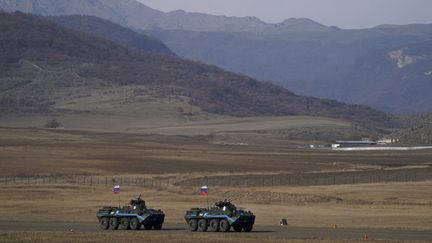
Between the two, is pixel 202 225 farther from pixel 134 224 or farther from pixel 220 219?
pixel 134 224

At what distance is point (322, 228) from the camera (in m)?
53.4

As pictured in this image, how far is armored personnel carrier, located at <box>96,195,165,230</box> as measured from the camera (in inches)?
2067

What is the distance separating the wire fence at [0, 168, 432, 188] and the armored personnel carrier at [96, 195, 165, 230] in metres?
32.1

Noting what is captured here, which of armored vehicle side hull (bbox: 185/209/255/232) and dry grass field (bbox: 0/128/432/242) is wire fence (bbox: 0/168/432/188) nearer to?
dry grass field (bbox: 0/128/432/242)

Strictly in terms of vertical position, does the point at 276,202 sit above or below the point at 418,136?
below

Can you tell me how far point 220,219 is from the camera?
51.3 meters

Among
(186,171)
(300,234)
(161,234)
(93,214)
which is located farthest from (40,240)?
(186,171)

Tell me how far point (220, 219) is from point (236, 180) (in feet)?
136

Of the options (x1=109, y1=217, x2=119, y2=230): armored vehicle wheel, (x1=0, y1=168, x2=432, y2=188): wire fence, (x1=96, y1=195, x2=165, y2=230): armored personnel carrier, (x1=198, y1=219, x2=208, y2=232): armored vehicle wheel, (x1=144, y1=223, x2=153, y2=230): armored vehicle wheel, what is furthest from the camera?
(x1=0, y1=168, x2=432, y2=188): wire fence

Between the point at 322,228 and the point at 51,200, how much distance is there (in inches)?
952

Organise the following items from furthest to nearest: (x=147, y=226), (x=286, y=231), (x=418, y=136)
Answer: (x=418, y=136) < (x=147, y=226) < (x=286, y=231)

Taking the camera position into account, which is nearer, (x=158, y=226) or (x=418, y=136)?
(x=158, y=226)

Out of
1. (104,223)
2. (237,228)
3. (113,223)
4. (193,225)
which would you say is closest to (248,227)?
(237,228)

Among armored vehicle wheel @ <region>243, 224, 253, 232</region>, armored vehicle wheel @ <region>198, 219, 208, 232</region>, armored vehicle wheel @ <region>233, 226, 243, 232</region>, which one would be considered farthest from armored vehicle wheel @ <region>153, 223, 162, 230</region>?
armored vehicle wheel @ <region>243, 224, 253, 232</region>
